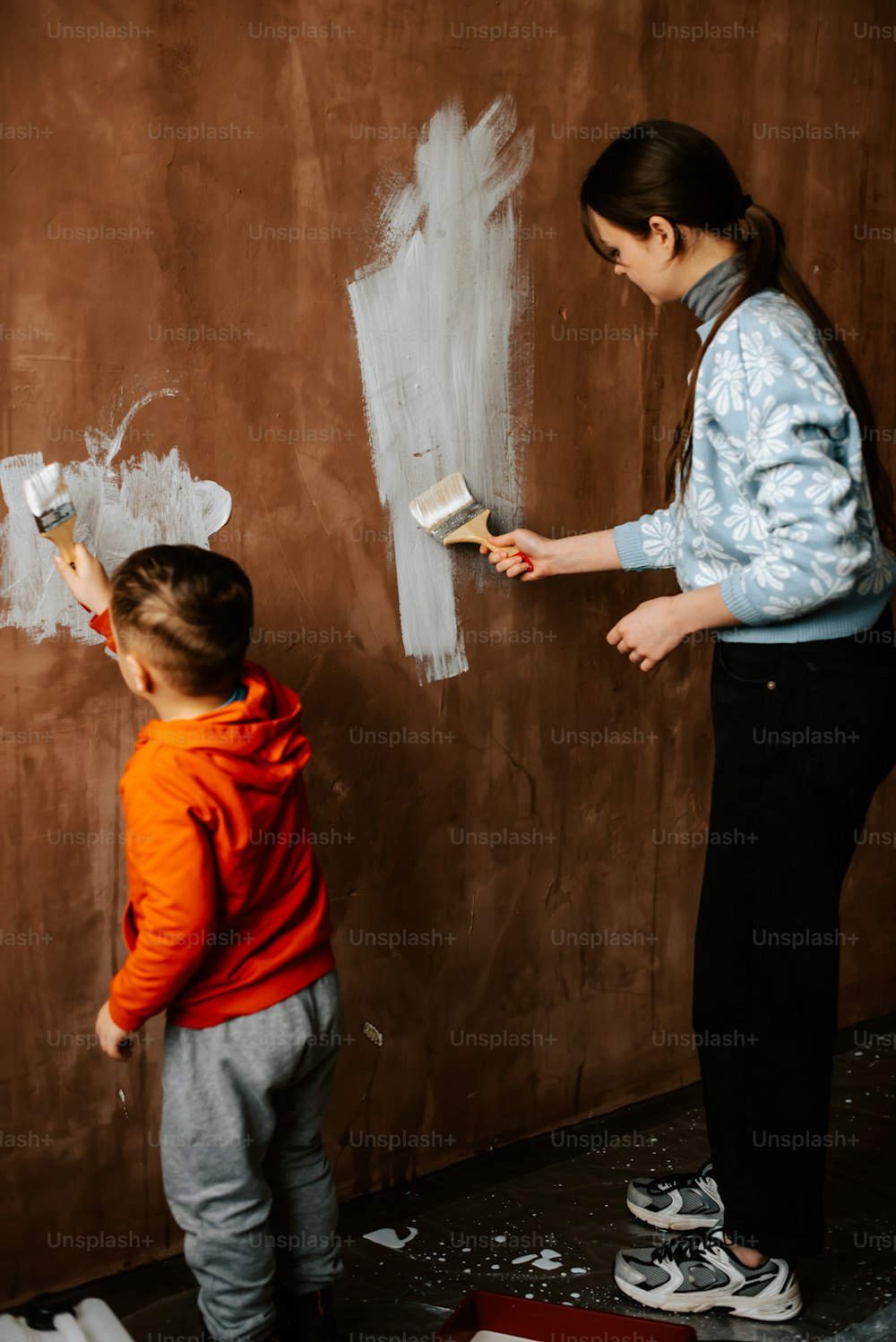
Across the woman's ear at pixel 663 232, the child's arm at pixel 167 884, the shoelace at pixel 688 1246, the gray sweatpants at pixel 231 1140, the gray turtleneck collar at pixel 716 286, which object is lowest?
the shoelace at pixel 688 1246

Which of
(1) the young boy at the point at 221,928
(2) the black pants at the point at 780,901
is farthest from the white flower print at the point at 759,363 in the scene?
(1) the young boy at the point at 221,928

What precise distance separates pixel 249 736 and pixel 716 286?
870 millimetres

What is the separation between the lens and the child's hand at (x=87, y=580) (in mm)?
1522

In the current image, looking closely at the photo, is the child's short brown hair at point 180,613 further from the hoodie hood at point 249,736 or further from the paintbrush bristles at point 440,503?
the paintbrush bristles at point 440,503

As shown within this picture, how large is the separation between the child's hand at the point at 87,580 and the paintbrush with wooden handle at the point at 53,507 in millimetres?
10

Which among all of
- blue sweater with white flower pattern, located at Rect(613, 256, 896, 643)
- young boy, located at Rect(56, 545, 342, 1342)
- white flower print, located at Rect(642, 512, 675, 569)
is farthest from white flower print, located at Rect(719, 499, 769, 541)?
young boy, located at Rect(56, 545, 342, 1342)

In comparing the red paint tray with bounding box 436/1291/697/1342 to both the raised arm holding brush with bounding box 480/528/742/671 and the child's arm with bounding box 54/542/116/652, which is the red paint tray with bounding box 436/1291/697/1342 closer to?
the raised arm holding brush with bounding box 480/528/742/671

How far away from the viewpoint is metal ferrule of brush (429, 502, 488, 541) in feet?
6.36

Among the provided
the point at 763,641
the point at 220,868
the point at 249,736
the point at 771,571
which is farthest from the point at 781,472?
the point at 220,868

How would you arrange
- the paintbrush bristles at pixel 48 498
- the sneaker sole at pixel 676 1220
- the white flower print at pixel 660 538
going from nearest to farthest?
the paintbrush bristles at pixel 48 498
the white flower print at pixel 660 538
the sneaker sole at pixel 676 1220

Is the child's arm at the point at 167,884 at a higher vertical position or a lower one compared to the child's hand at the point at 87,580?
lower

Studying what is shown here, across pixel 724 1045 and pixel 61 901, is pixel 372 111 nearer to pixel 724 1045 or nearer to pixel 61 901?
pixel 61 901

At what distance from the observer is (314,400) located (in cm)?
181

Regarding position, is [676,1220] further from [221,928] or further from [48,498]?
[48,498]
